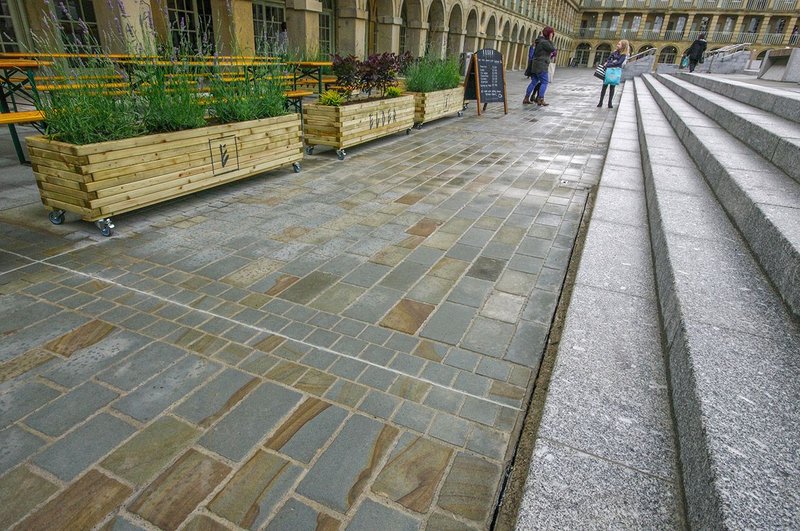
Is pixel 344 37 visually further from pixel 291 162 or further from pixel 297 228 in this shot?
pixel 297 228

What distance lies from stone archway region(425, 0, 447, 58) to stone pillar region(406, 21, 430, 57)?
1566 mm

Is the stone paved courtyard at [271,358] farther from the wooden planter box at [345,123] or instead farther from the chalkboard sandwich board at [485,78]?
the chalkboard sandwich board at [485,78]

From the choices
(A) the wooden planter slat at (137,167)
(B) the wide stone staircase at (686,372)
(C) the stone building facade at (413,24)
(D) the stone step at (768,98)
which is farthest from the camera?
(C) the stone building facade at (413,24)

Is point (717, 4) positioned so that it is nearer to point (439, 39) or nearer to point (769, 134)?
point (439, 39)

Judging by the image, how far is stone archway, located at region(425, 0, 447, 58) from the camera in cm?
2062

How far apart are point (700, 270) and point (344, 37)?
14.5m

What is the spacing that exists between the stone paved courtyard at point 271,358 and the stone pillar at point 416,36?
16.5m

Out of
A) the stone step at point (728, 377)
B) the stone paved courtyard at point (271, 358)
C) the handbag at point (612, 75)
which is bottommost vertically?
the stone paved courtyard at point (271, 358)

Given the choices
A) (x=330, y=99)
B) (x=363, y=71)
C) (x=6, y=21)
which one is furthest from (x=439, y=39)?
(x=330, y=99)

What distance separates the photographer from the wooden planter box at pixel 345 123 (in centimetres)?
652

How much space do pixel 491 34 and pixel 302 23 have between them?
20173mm

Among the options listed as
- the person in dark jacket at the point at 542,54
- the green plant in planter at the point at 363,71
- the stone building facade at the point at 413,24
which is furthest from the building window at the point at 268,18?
the person in dark jacket at the point at 542,54

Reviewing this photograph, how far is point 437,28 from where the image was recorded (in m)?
21.0

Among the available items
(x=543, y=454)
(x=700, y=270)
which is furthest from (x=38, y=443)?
(x=700, y=270)
